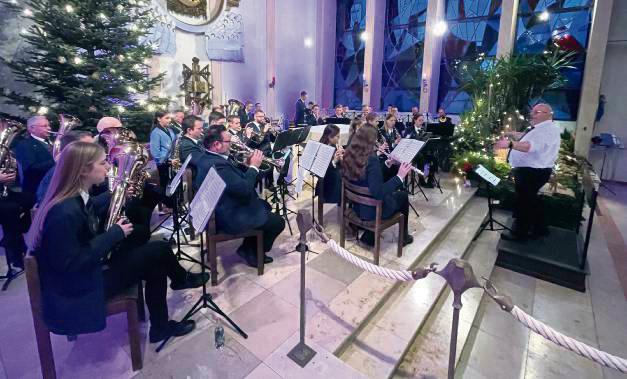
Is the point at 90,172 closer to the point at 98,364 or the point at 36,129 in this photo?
the point at 98,364

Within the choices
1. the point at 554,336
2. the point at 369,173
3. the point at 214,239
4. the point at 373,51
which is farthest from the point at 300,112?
the point at 554,336

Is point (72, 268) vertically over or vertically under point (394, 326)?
over

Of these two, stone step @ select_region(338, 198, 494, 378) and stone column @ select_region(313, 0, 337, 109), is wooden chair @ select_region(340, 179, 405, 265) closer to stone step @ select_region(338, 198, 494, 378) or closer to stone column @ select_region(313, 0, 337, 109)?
stone step @ select_region(338, 198, 494, 378)

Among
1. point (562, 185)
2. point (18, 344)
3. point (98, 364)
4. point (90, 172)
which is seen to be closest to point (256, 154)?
point (90, 172)

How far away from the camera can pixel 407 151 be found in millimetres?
4008

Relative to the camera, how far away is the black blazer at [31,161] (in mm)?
3617

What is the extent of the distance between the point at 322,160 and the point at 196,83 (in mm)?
8151

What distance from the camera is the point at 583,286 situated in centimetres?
405

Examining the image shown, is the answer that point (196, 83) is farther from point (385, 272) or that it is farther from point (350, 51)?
point (385, 272)

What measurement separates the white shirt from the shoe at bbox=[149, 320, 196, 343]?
4.26 metres

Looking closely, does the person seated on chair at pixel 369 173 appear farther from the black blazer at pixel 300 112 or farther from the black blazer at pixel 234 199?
the black blazer at pixel 300 112

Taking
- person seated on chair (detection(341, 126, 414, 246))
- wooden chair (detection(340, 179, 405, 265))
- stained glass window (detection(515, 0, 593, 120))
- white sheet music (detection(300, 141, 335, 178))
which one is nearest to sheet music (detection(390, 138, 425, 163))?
person seated on chair (detection(341, 126, 414, 246))

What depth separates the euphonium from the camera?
2.42 metres

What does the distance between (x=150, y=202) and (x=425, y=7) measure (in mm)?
12467
